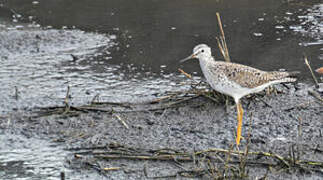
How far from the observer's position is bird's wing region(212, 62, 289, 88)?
586 cm

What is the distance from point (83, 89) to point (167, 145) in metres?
1.75

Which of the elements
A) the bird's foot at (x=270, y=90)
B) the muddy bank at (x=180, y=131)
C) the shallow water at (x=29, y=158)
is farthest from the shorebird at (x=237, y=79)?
the shallow water at (x=29, y=158)

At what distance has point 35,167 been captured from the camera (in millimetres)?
5270

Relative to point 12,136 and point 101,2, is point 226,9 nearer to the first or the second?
point 101,2

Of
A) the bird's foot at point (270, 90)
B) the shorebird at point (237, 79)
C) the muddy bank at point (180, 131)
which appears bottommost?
the muddy bank at point (180, 131)

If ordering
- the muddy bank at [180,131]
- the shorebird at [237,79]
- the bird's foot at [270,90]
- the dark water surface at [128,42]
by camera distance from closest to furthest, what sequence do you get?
the muddy bank at [180,131] → the shorebird at [237,79] → the bird's foot at [270,90] → the dark water surface at [128,42]

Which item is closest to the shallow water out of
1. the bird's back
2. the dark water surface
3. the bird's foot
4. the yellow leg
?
the dark water surface

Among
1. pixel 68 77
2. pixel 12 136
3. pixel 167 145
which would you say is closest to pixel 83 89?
pixel 68 77

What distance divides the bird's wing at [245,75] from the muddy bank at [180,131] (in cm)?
37

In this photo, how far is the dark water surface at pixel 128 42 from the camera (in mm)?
7012

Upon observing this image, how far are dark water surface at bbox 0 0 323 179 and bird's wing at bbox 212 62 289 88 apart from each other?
2.89ft

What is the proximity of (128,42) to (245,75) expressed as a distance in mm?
2835

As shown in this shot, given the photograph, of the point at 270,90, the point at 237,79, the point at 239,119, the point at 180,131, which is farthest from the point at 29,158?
the point at 270,90

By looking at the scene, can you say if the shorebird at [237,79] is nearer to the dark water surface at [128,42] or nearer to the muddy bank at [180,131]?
the muddy bank at [180,131]
